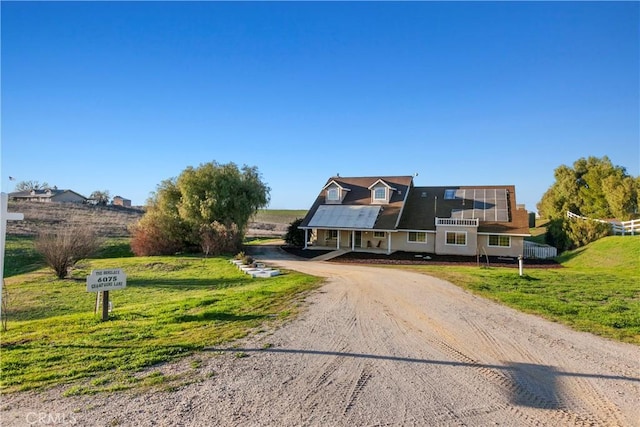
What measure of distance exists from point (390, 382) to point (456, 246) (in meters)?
22.5

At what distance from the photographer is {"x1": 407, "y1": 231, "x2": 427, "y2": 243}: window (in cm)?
2684

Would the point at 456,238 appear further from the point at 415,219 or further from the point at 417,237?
the point at 415,219

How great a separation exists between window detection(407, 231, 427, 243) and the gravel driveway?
1912 centimetres

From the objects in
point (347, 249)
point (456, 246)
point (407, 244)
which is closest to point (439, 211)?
point (456, 246)

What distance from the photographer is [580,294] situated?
35.8ft

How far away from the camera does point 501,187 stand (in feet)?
95.4

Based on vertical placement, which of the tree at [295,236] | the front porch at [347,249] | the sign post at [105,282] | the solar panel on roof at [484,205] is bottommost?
the front porch at [347,249]

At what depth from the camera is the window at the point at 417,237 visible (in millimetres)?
26844

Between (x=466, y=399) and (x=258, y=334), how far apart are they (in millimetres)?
3823

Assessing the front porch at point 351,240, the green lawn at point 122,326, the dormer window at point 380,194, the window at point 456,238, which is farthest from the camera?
the dormer window at point 380,194

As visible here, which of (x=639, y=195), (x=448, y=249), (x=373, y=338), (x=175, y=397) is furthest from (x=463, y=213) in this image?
(x=175, y=397)

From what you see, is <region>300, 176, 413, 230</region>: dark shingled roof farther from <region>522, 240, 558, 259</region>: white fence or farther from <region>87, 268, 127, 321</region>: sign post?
<region>87, 268, 127, 321</region>: sign post

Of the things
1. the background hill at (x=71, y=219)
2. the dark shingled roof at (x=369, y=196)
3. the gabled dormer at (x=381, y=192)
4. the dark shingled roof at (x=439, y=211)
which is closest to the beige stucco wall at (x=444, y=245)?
the dark shingled roof at (x=439, y=211)

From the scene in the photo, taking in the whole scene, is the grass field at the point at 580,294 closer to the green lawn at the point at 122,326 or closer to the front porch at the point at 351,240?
the green lawn at the point at 122,326
